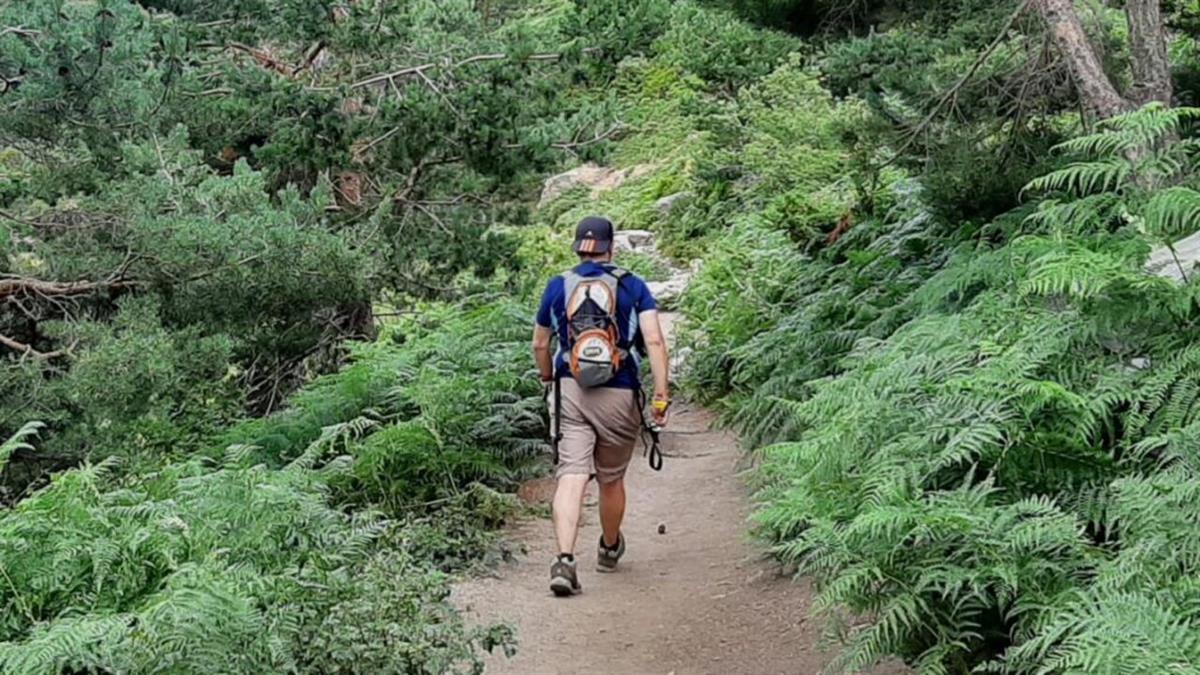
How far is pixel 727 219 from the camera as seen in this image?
2028cm

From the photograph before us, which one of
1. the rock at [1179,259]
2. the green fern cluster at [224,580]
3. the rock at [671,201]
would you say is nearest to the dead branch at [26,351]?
the green fern cluster at [224,580]

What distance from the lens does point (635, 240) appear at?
72.8 feet

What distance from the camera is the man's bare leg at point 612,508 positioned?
6930 millimetres

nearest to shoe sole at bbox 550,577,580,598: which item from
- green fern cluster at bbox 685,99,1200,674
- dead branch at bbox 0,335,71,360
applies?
green fern cluster at bbox 685,99,1200,674

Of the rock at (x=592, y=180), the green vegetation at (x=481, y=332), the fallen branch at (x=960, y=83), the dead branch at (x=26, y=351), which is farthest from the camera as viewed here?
the rock at (x=592, y=180)

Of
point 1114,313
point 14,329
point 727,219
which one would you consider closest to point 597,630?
point 1114,313

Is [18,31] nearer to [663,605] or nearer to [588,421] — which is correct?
[588,421]

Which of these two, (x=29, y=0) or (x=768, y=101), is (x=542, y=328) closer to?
(x=29, y=0)

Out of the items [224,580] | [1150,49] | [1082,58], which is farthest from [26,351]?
[1150,49]

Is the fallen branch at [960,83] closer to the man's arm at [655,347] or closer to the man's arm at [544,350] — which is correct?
the man's arm at [655,347]

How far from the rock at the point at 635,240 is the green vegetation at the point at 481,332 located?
561 centimetres

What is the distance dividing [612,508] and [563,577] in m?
0.59

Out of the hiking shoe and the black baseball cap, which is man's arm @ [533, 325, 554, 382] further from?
the hiking shoe

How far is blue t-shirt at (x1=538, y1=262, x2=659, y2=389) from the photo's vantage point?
21.6 feet
